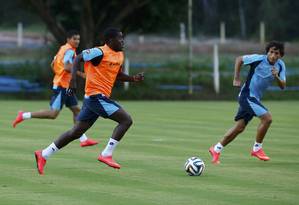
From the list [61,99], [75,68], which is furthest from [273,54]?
[61,99]

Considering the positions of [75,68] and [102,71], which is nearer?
[75,68]

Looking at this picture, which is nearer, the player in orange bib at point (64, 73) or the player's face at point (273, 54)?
the player's face at point (273, 54)

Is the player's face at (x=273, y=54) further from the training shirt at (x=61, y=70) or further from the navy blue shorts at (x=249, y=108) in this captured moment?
the training shirt at (x=61, y=70)

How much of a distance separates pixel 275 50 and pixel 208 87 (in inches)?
905

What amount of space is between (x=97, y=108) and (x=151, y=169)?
1.16m

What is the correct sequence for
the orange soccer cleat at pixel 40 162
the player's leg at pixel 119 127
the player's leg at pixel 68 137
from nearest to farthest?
the orange soccer cleat at pixel 40 162 → the player's leg at pixel 68 137 → the player's leg at pixel 119 127

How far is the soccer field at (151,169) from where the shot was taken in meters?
10.9

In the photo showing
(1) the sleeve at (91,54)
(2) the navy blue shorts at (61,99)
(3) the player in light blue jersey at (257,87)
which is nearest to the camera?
(1) the sleeve at (91,54)

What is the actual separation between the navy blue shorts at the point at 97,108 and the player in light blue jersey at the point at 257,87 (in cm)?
216

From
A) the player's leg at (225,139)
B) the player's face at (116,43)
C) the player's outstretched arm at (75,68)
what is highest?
the player's face at (116,43)

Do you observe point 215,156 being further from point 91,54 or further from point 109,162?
point 91,54

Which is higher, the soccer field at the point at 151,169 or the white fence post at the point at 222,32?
the soccer field at the point at 151,169

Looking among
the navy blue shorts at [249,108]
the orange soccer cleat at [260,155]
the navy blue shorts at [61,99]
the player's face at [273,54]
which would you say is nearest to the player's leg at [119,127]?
the navy blue shorts at [249,108]

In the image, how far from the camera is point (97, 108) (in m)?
13.4
